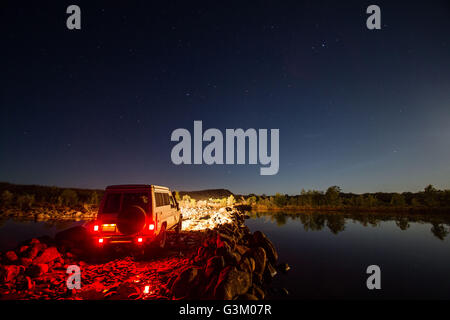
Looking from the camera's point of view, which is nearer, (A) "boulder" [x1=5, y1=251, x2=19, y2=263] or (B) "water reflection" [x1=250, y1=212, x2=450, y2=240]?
(A) "boulder" [x1=5, y1=251, x2=19, y2=263]

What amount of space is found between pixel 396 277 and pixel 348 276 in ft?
7.65

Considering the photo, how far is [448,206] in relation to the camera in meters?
49.5

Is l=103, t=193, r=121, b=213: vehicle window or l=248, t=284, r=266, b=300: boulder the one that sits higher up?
l=103, t=193, r=121, b=213: vehicle window

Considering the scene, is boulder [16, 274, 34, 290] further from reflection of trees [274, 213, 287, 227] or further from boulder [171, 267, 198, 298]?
reflection of trees [274, 213, 287, 227]

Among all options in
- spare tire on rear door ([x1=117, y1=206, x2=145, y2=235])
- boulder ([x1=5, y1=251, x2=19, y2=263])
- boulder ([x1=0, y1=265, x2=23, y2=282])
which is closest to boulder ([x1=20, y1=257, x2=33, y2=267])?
boulder ([x1=5, y1=251, x2=19, y2=263])

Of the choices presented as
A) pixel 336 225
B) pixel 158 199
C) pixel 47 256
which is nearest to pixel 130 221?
pixel 158 199

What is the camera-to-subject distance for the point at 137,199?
31.6 ft

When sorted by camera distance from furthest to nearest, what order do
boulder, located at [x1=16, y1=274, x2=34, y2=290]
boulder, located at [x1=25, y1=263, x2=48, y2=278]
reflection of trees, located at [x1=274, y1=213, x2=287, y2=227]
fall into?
reflection of trees, located at [x1=274, y1=213, x2=287, y2=227], boulder, located at [x1=25, y1=263, x2=48, y2=278], boulder, located at [x1=16, y1=274, x2=34, y2=290]

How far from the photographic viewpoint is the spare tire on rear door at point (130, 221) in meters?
8.39

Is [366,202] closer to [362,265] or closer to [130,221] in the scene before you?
[362,265]

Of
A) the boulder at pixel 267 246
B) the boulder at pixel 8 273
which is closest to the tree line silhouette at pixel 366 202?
the boulder at pixel 267 246

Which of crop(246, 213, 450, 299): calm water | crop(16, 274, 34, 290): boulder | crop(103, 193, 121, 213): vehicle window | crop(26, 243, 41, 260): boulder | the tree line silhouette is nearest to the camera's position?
crop(16, 274, 34, 290): boulder

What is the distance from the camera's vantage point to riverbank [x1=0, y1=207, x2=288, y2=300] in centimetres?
618

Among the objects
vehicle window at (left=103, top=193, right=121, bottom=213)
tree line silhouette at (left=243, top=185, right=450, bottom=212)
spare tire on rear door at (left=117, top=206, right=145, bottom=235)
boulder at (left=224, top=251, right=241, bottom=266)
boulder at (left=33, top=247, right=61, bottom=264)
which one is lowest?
tree line silhouette at (left=243, top=185, right=450, bottom=212)
